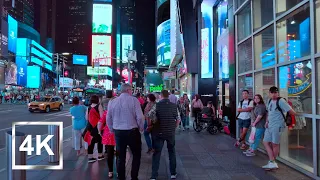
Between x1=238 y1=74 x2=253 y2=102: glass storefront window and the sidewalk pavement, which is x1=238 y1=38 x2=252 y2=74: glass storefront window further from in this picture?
the sidewalk pavement

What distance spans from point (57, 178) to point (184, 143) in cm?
561

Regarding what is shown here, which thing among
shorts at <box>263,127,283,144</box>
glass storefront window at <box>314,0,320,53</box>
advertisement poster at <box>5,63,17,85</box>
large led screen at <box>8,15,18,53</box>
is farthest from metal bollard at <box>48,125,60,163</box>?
large led screen at <box>8,15,18,53</box>

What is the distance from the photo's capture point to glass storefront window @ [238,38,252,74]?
1059 cm

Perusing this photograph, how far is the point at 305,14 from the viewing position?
6719 millimetres

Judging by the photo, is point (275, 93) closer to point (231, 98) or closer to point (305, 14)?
point (305, 14)

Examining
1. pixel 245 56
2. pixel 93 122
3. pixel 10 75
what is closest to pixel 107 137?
pixel 93 122

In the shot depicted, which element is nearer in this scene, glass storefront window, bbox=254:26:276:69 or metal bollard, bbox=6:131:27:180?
metal bollard, bbox=6:131:27:180

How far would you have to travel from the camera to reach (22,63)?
94312mm

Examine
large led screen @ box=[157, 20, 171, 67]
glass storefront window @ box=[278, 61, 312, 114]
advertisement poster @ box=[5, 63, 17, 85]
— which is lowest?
glass storefront window @ box=[278, 61, 312, 114]

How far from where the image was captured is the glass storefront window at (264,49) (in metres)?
8.71

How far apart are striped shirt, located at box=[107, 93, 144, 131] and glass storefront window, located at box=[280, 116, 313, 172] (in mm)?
3337

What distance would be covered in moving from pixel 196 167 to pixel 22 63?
97865 millimetres

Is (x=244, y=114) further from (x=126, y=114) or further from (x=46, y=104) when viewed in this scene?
(x=46, y=104)

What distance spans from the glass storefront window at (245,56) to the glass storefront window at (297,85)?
2684mm
